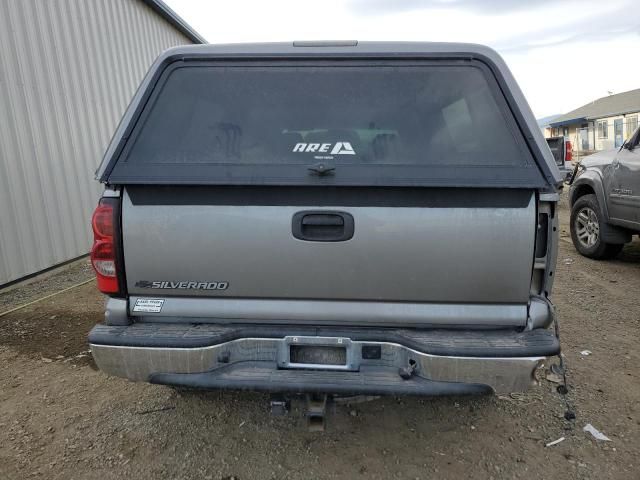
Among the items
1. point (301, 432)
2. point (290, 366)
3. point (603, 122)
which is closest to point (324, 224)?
point (290, 366)

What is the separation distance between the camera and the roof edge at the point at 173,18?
9080mm

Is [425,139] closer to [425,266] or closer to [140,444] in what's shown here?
[425,266]

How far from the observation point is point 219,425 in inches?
114

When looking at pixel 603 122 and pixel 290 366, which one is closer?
pixel 290 366

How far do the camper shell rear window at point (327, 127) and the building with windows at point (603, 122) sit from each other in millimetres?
31051

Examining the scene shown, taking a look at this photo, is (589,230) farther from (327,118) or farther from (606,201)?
(327,118)

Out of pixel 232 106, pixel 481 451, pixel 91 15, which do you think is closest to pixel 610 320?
pixel 481 451

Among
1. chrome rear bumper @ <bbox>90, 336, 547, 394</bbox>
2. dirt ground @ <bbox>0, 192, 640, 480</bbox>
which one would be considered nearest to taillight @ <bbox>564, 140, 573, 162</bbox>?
dirt ground @ <bbox>0, 192, 640, 480</bbox>

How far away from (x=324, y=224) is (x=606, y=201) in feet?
17.5

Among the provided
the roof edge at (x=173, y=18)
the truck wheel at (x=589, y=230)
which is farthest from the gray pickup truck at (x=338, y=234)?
the roof edge at (x=173, y=18)

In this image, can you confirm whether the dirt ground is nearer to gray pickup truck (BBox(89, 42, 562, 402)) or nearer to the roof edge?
gray pickup truck (BBox(89, 42, 562, 402))

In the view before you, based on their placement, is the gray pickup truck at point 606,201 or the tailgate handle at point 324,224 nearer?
the tailgate handle at point 324,224

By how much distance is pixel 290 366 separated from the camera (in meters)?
2.25

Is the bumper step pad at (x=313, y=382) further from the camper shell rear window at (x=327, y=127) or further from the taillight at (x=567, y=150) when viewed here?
the taillight at (x=567, y=150)
